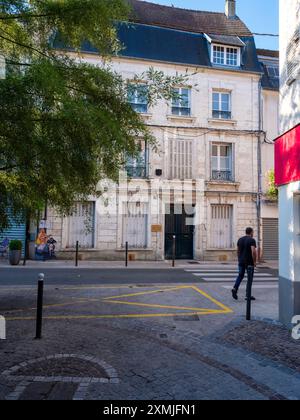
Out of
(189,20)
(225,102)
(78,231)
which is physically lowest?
(78,231)

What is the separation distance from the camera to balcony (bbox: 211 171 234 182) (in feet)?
62.8

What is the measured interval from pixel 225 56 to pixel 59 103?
17018 millimetres

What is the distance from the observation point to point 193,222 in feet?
62.2

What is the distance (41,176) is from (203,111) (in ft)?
47.2

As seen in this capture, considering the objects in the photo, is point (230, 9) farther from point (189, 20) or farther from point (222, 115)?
point (222, 115)

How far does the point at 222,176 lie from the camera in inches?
759

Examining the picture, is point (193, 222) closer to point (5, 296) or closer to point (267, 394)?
point (5, 296)

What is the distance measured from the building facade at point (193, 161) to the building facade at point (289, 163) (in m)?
11.8

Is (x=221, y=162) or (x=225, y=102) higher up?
(x=225, y=102)

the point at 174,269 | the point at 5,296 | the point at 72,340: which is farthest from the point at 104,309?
the point at 174,269

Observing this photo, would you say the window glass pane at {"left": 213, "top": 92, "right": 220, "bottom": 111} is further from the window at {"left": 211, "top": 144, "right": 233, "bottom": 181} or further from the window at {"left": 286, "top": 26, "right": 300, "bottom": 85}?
the window at {"left": 286, "top": 26, "right": 300, "bottom": 85}

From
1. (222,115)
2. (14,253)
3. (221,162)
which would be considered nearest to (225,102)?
(222,115)

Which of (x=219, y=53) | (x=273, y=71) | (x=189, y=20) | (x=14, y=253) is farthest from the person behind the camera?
(x=189, y=20)
